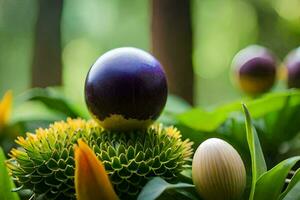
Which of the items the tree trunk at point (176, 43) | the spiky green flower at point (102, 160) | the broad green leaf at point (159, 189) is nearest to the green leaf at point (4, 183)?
the spiky green flower at point (102, 160)

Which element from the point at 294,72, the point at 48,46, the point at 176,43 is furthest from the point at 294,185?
the point at 48,46

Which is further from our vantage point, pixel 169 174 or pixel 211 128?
pixel 211 128

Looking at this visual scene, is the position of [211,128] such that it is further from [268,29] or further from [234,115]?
[268,29]

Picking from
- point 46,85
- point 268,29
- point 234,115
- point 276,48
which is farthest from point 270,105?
point 268,29

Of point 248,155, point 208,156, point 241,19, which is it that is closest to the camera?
point 208,156

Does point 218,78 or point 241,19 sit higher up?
point 241,19

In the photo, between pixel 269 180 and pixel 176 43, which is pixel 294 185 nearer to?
pixel 269 180

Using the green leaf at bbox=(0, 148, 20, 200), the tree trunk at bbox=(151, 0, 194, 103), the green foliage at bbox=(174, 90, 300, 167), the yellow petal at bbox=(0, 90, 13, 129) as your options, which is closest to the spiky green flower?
the green leaf at bbox=(0, 148, 20, 200)
